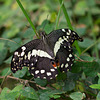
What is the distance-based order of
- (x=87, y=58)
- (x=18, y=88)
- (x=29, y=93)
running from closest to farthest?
(x=29, y=93), (x=18, y=88), (x=87, y=58)

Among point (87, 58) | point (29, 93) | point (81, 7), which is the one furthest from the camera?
point (81, 7)

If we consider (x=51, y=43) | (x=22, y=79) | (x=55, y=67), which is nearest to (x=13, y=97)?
(x=22, y=79)

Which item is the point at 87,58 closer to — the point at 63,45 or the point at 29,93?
the point at 63,45

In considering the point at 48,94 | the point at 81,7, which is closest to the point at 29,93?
the point at 48,94

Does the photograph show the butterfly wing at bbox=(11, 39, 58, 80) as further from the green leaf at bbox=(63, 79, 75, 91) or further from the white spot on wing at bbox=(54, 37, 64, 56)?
the green leaf at bbox=(63, 79, 75, 91)

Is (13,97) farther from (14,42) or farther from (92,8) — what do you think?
(92,8)

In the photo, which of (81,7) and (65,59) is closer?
(65,59)

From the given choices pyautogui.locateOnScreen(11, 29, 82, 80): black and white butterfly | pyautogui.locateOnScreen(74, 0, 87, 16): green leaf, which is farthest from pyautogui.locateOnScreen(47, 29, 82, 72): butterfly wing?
pyautogui.locateOnScreen(74, 0, 87, 16): green leaf

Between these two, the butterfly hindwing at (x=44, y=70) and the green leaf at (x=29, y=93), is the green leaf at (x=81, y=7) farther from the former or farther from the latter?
the green leaf at (x=29, y=93)
